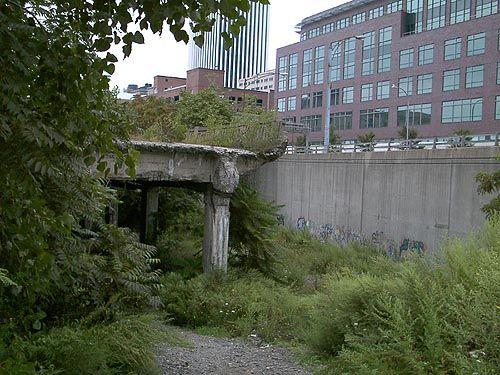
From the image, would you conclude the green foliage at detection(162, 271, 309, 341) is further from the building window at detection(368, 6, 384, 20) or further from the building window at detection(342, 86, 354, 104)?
the building window at detection(368, 6, 384, 20)

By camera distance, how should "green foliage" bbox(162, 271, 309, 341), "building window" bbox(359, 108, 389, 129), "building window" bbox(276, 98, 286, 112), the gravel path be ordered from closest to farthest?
the gravel path
"green foliage" bbox(162, 271, 309, 341)
"building window" bbox(359, 108, 389, 129)
"building window" bbox(276, 98, 286, 112)

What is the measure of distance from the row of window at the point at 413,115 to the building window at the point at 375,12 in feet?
42.7

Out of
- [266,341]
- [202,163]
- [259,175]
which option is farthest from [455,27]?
[266,341]

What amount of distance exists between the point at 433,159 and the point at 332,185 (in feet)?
30.1

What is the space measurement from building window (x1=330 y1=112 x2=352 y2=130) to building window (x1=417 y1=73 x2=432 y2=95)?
11273 millimetres

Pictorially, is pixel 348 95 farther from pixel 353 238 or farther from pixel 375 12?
pixel 353 238

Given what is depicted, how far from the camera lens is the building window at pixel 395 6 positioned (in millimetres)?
71750

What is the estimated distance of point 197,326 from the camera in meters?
14.4

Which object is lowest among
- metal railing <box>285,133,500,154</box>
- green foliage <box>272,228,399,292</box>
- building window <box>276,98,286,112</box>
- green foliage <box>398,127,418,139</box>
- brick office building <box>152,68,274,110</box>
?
green foliage <box>272,228,399,292</box>

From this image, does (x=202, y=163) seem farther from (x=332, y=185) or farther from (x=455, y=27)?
(x=455, y=27)

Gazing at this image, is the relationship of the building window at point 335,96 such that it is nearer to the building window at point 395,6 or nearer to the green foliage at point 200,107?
the building window at point 395,6

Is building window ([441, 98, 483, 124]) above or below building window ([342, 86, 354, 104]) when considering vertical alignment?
below

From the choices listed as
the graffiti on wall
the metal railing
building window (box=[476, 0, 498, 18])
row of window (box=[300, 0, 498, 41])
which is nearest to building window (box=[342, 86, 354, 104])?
row of window (box=[300, 0, 498, 41])

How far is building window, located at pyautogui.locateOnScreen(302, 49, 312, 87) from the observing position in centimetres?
7844
